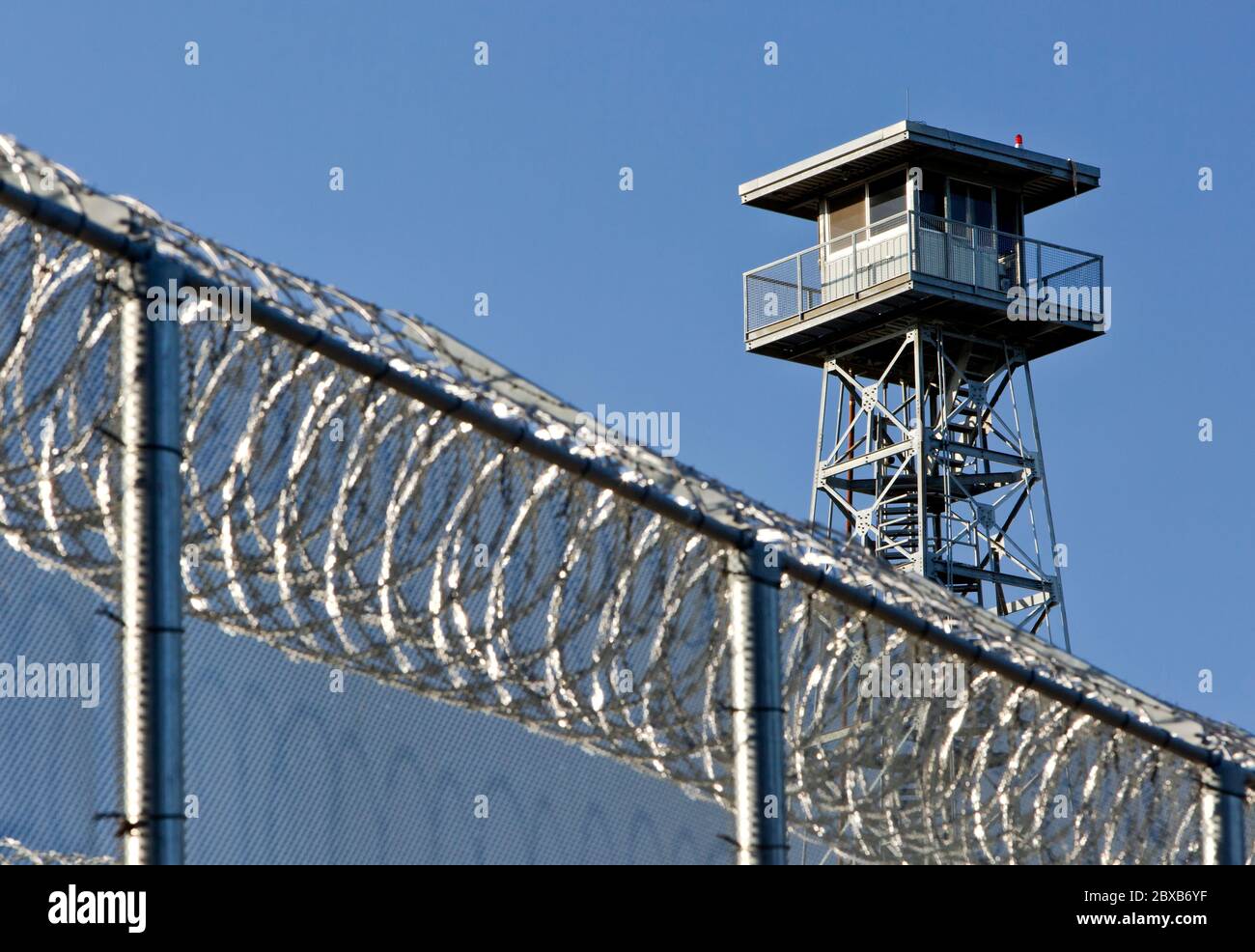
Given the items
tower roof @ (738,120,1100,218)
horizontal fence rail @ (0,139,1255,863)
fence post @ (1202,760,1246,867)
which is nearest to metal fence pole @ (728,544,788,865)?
horizontal fence rail @ (0,139,1255,863)

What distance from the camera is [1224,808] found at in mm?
18609

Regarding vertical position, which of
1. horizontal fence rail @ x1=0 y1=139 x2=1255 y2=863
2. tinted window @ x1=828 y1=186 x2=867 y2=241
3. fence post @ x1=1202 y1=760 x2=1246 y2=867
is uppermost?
tinted window @ x1=828 y1=186 x2=867 y2=241

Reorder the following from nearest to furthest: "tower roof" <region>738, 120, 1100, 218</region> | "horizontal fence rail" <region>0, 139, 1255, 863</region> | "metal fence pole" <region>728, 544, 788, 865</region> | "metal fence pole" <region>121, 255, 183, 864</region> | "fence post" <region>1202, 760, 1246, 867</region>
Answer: "metal fence pole" <region>121, 255, 183, 864</region>
"horizontal fence rail" <region>0, 139, 1255, 863</region>
"metal fence pole" <region>728, 544, 788, 865</region>
"fence post" <region>1202, 760, 1246, 867</region>
"tower roof" <region>738, 120, 1100, 218</region>

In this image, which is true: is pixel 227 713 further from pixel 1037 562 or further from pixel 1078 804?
pixel 1037 562

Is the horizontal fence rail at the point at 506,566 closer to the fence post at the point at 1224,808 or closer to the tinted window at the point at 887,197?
the fence post at the point at 1224,808

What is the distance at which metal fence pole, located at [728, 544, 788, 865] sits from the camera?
14859 millimetres

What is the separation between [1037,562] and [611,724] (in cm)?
2286

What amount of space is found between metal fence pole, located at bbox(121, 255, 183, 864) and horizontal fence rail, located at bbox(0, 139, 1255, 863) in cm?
27

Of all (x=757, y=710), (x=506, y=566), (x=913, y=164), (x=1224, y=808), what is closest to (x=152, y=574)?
(x=506, y=566)

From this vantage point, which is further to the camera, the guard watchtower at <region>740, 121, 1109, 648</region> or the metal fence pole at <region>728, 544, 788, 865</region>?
the guard watchtower at <region>740, 121, 1109, 648</region>

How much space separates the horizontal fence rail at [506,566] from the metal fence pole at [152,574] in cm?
27

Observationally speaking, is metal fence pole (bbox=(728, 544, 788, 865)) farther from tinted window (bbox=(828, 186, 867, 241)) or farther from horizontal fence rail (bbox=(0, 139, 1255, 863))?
tinted window (bbox=(828, 186, 867, 241))
